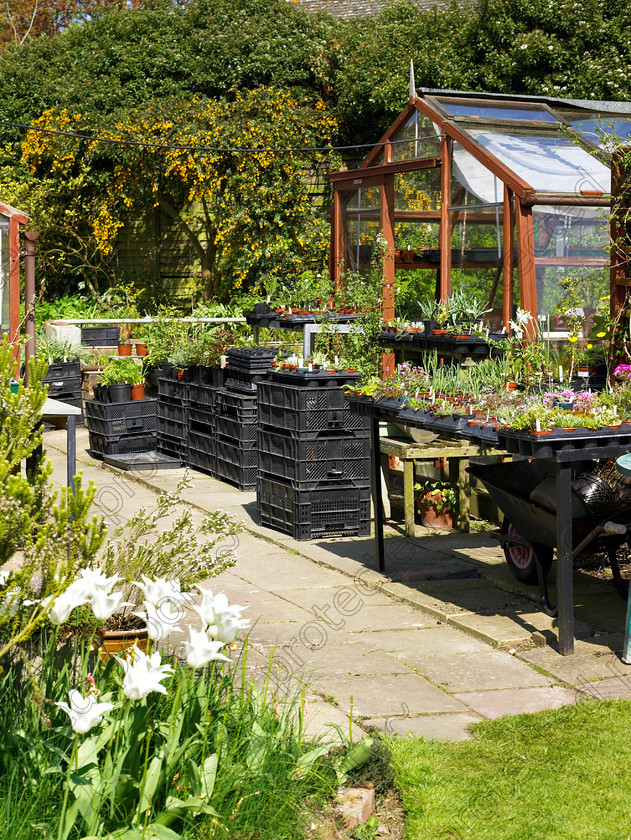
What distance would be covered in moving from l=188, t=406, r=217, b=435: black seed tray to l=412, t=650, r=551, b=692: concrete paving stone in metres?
4.56

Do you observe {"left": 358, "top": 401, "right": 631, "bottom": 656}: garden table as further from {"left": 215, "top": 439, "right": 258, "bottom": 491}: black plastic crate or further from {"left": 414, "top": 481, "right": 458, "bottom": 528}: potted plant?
{"left": 215, "top": 439, "right": 258, "bottom": 491}: black plastic crate

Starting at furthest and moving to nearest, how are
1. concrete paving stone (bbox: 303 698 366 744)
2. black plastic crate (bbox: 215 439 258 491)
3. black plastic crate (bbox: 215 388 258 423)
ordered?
1. black plastic crate (bbox: 215 439 258 491)
2. black plastic crate (bbox: 215 388 258 423)
3. concrete paving stone (bbox: 303 698 366 744)

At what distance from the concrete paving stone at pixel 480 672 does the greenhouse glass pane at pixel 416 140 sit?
709cm

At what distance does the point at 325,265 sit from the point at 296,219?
90 cm

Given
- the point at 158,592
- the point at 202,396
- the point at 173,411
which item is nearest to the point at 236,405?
the point at 202,396

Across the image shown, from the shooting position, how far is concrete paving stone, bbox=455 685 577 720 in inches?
166

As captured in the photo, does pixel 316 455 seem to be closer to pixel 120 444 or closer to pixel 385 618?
pixel 385 618

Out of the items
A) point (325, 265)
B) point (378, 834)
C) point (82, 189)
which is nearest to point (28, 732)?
point (378, 834)

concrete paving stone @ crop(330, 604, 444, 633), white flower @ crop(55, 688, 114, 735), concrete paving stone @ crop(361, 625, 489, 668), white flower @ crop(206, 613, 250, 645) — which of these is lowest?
concrete paving stone @ crop(361, 625, 489, 668)

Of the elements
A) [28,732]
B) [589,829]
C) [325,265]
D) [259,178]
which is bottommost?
[589,829]

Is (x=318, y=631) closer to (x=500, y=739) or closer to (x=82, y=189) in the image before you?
(x=500, y=739)

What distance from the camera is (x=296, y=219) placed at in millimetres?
16688

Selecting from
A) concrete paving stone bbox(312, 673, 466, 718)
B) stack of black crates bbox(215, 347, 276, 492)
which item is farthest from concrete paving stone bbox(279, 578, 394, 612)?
stack of black crates bbox(215, 347, 276, 492)

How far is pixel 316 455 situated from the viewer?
281 inches
